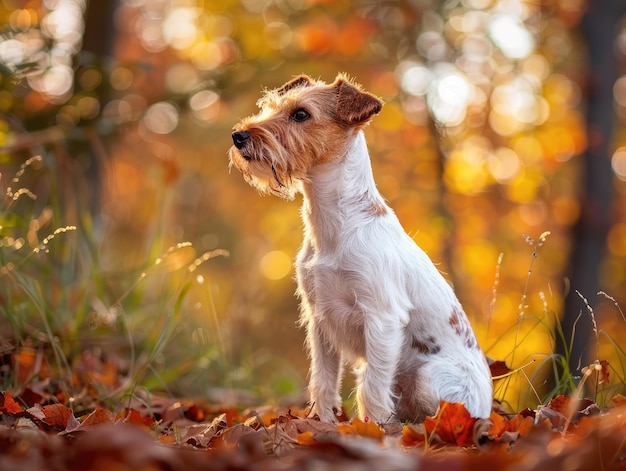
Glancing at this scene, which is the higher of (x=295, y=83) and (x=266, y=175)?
(x=295, y=83)

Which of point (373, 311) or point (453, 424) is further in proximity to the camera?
point (373, 311)

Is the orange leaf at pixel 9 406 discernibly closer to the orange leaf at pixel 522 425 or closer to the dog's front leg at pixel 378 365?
the dog's front leg at pixel 378 365

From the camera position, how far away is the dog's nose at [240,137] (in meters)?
3.81

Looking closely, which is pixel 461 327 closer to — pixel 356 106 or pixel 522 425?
pixel 522 425

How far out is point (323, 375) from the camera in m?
3.91

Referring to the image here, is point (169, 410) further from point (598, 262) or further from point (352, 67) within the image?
point (352, 67)

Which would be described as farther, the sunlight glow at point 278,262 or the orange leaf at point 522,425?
the sunlight glow at point 278,262

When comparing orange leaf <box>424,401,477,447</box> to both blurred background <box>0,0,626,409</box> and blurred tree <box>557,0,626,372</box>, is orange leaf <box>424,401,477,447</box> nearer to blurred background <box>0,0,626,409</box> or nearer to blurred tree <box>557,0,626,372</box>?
blurred background <box>0,0,626,409</box>

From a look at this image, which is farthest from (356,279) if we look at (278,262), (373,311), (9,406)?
(278,262)

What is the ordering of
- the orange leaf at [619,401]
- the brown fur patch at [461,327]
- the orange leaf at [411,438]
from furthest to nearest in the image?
the brown fur patch at [461,327] → the orange leaf at [619,401] → the orange leaf at [411,438]

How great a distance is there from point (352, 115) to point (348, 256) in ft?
2.50

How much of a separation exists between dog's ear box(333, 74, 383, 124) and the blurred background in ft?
2.56

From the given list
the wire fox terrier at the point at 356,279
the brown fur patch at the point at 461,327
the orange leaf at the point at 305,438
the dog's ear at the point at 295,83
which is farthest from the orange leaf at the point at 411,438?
the dog's ear at the point at 295,83

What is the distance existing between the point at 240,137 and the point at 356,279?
3.13ft
